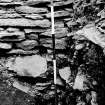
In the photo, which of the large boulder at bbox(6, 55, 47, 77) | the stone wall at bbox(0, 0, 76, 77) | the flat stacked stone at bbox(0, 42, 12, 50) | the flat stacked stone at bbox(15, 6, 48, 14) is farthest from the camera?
the flat stacked stone at bbox(15, 6, 48, 14)

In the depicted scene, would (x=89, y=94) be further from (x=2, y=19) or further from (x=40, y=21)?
(x=2, y=19)

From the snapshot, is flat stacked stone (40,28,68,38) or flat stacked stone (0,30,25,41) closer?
flat stacked stone (0,30,25,41)

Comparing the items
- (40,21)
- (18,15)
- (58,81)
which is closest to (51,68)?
(58,81)

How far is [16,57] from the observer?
5.68 metres

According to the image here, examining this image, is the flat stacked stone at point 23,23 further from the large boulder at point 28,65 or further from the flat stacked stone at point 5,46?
the large boulder at point 28,65

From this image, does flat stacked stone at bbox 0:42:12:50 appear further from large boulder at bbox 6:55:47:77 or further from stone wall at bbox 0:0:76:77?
large boulder at bbox 6:55:47:77

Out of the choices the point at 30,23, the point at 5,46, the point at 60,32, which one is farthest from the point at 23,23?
the point at 60,32

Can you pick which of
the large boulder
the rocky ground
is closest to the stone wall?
the rocky ground

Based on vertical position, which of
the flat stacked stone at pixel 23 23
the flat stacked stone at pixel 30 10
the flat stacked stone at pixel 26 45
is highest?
the flat stacked stone at pixel 30 10

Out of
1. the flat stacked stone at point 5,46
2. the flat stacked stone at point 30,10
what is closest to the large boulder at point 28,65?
the flat stacked stone at point 5,46

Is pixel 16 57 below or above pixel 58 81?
above

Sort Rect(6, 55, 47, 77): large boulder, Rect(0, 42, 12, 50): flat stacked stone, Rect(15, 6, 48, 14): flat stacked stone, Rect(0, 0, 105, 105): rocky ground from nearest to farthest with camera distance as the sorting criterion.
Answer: Rect(0, 0, 105, 105): rocky ground
Rect(6, 55, 47, 77): large boulder
Rect(0, 42, 12, 50): flat stacked stone
Rect(15, 6, 48, 14): flat stacked stone

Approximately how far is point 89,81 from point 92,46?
0.74m

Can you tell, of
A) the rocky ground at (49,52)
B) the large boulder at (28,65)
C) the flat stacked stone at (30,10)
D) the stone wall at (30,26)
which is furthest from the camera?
the flat stacked stone at (30,10)
